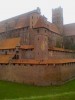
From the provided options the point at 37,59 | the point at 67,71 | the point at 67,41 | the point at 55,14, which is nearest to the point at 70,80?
the point at 67,71

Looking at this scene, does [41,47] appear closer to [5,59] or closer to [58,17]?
[5,59]

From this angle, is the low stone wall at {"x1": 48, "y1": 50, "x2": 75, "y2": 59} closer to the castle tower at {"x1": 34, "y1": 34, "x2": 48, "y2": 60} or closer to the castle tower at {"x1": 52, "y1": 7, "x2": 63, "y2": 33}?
the castle tower at {"x1": 34, "y1": 34, "x2": 48, "y2": 60}

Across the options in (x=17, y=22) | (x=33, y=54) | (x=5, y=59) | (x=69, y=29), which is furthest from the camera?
(x=69, y=29)

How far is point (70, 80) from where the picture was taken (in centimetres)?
4050

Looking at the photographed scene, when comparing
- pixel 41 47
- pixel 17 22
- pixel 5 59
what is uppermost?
pixel 17 22

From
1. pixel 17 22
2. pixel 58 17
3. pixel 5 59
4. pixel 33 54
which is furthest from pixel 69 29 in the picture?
pixel 5 59

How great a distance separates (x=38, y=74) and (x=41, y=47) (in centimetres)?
558

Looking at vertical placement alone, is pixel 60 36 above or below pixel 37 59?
above

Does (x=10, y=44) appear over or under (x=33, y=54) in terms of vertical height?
over

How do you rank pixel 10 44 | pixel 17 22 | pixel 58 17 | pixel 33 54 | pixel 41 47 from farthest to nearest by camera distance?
pixel 58 17
pixel 17 22
pixel 10 44
pixel 33 54
pixel 41 47

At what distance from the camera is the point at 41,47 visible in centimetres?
3875

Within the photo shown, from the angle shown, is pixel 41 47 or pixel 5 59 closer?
pixel 41 47

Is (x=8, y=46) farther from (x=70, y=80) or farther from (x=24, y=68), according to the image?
(x=70, y=80)

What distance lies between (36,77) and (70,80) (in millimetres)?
8110
